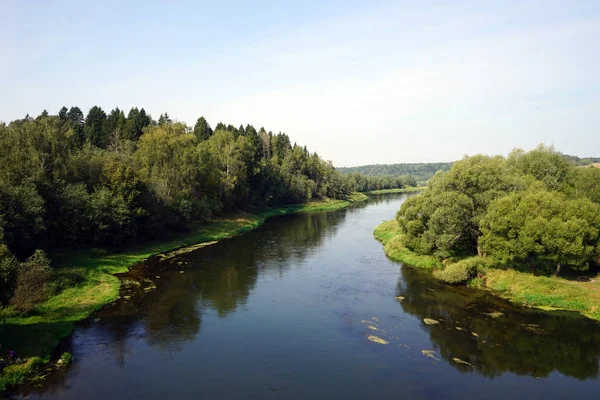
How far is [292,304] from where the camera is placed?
36.0 m

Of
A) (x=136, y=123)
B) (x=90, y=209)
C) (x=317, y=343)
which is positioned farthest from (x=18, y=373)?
(x=136, y=123)

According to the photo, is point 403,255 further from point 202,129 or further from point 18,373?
point 202,129

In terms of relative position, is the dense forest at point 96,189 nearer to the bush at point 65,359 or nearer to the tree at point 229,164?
the tree at point 229,164

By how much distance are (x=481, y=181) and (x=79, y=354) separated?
136 ft

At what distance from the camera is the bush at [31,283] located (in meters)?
30.3

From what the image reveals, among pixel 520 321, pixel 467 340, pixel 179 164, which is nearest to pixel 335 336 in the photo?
pixel 467 340

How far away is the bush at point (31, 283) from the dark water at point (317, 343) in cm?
488

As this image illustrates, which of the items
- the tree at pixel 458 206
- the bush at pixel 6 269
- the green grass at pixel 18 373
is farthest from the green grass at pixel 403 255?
the bush at pixel 6 269

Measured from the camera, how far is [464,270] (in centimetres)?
4072

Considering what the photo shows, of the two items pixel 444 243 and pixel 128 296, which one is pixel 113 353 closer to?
pixel 128 296

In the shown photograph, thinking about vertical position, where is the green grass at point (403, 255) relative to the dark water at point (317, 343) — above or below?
above

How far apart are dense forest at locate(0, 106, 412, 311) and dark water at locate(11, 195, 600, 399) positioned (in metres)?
7.93

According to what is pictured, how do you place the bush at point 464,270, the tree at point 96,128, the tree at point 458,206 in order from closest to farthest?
the bush at point 464,270, the tree at point 458,206, the tree at point 96,128

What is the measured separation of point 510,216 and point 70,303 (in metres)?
39.4
